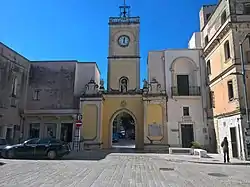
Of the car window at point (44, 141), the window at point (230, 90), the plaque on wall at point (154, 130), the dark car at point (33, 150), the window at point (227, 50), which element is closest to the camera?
the dark car at point (33, 150)

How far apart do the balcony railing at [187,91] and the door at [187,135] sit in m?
3.46

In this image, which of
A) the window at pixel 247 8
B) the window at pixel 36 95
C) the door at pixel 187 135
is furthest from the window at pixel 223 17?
the window at pixel 36 95

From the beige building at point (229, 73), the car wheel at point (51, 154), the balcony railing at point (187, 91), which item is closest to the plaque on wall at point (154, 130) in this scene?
the balcony railing at point (187, 91)

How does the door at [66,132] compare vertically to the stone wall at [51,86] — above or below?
below

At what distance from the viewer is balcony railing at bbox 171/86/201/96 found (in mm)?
26031

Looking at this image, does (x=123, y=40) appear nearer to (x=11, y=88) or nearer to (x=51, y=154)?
(x=11, y=88)

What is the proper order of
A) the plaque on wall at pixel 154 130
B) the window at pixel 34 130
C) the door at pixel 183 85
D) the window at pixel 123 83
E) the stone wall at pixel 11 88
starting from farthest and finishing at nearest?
the window at pixel 123 83 < the window at pixel 34 130 < the door at pixel 183 85 < the plaque on wall at pixel 154 130 < the stone wall at pixel 11 88

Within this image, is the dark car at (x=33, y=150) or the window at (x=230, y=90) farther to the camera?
the window at (x=230, y=90)

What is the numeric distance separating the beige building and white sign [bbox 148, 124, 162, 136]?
547 centimetres

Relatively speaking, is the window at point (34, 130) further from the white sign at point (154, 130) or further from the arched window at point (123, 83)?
the white sign at point (154, 130)

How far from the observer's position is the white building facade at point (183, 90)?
25047 mm

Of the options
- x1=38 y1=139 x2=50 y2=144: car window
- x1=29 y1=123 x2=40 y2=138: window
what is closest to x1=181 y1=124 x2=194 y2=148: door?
x1=38 y1=139 x2=50 y2=144: car window

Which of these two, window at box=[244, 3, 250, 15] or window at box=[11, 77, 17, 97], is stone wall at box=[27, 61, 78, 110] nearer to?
window at box=[11, 77, 17, 97]

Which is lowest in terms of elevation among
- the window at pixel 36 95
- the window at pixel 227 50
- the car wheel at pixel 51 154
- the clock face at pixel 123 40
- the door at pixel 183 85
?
the car wheel at pixel 51 154
